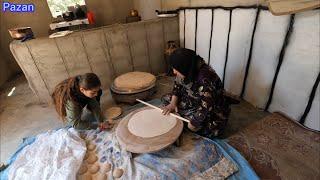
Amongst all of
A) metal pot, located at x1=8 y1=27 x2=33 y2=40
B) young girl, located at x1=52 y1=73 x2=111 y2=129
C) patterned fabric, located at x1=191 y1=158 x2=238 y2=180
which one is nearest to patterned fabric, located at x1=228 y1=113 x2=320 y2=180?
patterned fabric, located at x1=191 y1=158 x2=238 y2=180

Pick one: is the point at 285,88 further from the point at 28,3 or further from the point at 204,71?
the point at 28,3

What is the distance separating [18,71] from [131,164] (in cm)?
418

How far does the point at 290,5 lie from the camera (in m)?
1.31

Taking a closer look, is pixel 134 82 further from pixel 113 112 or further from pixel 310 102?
pixel 310 102

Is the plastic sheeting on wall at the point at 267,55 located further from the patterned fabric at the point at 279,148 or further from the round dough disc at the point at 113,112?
the round dough disc at the point at 113,112

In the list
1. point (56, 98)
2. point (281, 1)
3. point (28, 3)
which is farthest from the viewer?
point (28, 3)

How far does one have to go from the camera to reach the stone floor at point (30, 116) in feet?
6.39

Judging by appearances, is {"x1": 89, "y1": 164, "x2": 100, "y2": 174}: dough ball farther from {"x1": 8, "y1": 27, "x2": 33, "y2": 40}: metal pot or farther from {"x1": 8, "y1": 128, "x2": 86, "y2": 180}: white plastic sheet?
{"x1": 8, "y1": 27, "x2": 33, "y2": 40}: metal pot

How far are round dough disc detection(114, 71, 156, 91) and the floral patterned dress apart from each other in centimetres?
60

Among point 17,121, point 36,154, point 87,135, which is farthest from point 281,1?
point 17,121

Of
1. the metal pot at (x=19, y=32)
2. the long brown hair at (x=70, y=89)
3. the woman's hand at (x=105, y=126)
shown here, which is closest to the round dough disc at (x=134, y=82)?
the woman's hand at (x=105, y=126)

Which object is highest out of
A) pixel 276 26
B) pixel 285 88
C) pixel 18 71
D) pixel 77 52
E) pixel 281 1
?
pixel 281 1

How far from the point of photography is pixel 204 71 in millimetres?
1470

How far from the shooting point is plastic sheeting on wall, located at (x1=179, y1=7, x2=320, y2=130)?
1430 mm
